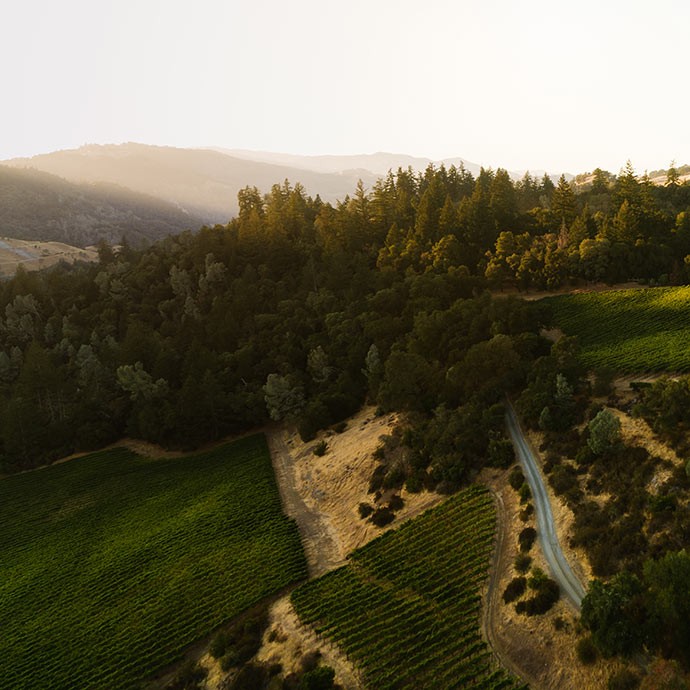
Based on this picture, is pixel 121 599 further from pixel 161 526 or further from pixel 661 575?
pixel 661 575

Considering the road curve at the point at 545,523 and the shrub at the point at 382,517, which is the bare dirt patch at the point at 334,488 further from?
the road curve at the point at 545,523

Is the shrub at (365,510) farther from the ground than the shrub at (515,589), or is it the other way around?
the shrub at (515,589)

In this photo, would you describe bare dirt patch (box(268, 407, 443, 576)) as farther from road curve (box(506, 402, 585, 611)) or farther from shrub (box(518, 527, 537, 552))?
shrub (box(518, 527, 537, 552))

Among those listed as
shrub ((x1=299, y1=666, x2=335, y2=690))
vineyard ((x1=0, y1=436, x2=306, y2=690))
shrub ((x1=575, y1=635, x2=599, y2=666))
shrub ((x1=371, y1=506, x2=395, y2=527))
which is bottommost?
vineyard ((x1=0, y1=436, x2=306, y2=690))

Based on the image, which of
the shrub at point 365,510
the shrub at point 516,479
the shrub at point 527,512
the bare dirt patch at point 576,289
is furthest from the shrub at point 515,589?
the bare dirt patch at point 576,289

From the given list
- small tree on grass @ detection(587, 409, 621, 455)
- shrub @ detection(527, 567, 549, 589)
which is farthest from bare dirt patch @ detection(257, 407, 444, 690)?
small tree on grass @ detection(587, 409, 621, 455)
